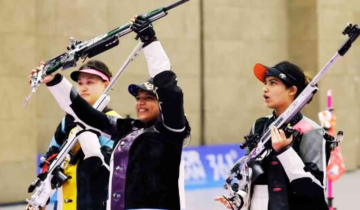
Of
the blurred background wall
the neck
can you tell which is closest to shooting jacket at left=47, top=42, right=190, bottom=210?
the neck

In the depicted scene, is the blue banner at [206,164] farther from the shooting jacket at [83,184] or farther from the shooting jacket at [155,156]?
the shooting jacket at [155,156]

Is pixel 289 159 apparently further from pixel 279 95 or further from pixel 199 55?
pixel 199 55

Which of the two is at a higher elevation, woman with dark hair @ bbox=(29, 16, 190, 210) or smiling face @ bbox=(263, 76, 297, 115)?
smiling face @ bbox=(263, 76, 297, 115)

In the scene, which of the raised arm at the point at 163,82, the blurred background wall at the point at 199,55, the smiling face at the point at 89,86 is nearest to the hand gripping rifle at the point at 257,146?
the raised arm at the point at 163,82

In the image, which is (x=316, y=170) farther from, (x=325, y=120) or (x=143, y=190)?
(x=325, y=120)

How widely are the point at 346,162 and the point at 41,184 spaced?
1240cm

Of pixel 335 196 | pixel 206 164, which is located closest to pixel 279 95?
pixel 335 196

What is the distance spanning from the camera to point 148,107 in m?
4.39

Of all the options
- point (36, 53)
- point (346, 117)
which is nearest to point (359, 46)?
point (346, 117)

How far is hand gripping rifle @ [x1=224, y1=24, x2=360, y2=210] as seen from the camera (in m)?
4.61

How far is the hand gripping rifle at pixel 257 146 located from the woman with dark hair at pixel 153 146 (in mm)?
704

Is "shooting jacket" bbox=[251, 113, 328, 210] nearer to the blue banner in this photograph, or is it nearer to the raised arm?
the raised arm

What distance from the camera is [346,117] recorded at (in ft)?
55.6

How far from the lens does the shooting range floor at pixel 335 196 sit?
11438 millimetres
